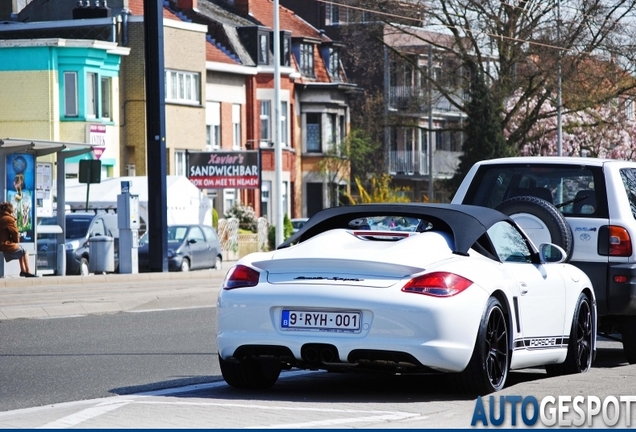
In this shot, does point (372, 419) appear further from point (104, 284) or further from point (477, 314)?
point (104, 284)

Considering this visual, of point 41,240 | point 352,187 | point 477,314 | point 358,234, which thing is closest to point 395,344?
point 477,314

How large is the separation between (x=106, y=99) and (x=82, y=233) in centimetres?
1764

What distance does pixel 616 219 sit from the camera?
12.3 meters

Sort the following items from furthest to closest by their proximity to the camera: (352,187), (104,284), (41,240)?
(352,187) → (41,240) → (104,284)

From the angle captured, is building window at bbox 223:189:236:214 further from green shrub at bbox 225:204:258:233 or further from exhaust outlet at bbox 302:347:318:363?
exhaust outlet at bbox 302:347:318:363

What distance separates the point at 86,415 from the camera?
8.63 metres

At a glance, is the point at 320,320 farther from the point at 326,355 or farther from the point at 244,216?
the point at 244,216

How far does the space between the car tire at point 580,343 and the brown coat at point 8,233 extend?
2078cm

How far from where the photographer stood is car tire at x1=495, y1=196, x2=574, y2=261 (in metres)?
11.9

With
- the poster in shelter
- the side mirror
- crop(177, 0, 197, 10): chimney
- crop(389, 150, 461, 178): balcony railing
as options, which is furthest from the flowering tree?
the side mirror

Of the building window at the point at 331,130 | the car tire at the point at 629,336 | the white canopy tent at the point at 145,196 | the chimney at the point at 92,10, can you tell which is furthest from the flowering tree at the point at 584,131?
the car tire at the point at 629,336

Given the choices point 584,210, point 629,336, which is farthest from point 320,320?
point 629,336

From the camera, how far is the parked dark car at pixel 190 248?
133 feet

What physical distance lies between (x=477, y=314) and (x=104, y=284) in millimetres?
20549
